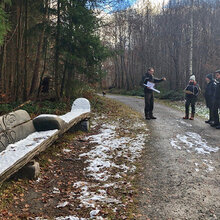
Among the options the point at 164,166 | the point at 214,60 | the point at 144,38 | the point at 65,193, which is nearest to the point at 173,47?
the point at 214,60

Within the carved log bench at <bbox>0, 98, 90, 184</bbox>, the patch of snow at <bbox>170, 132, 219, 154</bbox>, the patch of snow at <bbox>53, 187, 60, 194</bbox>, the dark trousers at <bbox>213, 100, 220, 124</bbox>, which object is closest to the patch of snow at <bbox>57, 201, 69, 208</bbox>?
the patch of snow at <bbox>53, 187, 60, 194</bbox>

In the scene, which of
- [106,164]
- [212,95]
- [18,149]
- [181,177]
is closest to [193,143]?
[181,177]

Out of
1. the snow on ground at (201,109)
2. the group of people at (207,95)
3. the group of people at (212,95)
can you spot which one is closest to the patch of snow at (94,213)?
the group of people at (212,95)

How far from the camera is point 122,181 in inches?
171

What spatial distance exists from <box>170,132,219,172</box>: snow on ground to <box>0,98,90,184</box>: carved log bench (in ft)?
10.0

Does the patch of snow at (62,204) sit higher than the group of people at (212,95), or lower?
lower

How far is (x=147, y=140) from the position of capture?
7.02m

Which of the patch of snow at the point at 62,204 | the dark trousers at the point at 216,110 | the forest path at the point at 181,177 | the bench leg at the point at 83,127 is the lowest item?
the patch of snow at the point at 62,204

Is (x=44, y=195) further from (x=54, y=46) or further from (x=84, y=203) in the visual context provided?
(x=54, y=46)

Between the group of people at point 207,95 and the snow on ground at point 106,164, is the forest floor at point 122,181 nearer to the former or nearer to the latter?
the snow on ground at point 106,164

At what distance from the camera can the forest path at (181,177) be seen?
11.1ft

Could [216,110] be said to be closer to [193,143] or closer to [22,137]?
[193,143]

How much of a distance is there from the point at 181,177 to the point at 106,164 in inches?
61.7

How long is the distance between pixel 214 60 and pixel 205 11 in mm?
5068
